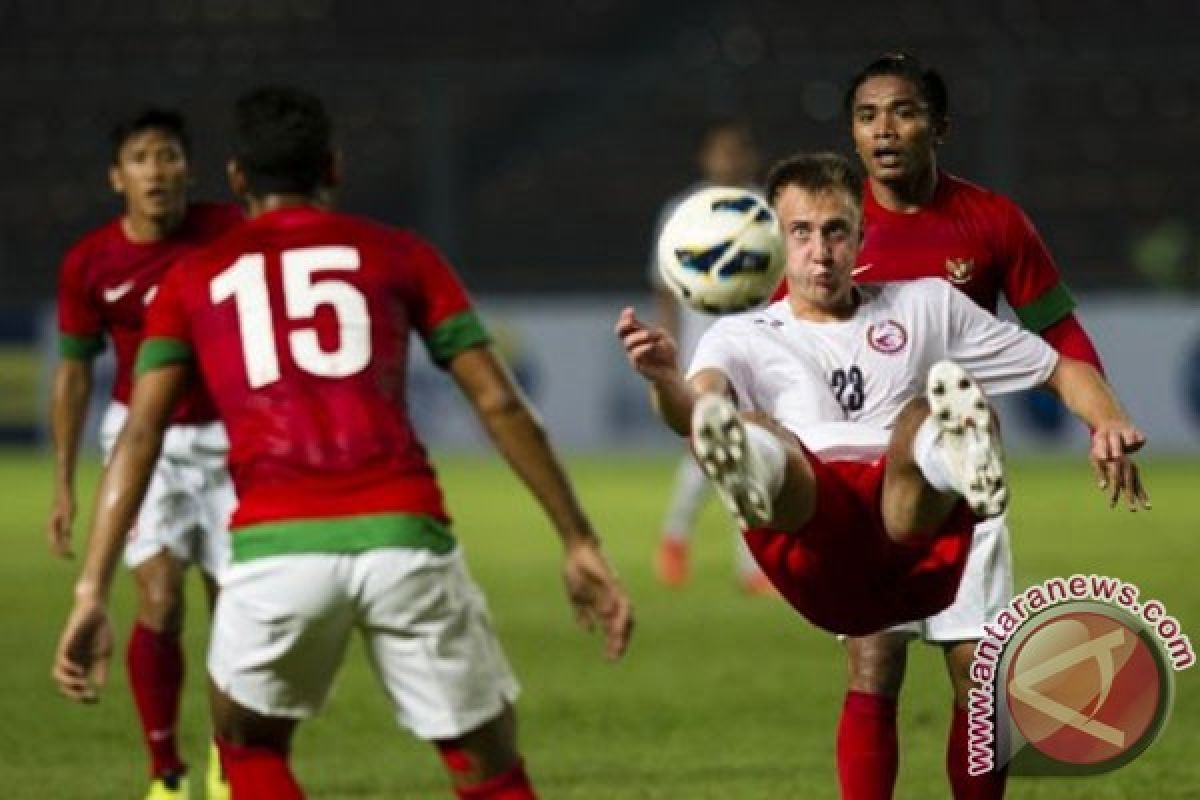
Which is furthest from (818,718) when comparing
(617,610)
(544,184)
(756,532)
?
(544,184)

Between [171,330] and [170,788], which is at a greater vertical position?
[171,330]

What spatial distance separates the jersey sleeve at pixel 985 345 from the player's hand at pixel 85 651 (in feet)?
7.53

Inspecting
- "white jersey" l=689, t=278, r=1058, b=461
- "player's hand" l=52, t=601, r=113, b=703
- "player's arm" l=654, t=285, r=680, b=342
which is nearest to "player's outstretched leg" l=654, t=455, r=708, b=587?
Result: "player's arm" l=654, t=285, r=680, b=342

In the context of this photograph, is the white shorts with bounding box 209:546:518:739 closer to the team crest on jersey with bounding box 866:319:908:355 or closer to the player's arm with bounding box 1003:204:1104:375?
the team crest on jersey with bounding box 866:319:908:355

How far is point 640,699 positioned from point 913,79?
3994 millimetres

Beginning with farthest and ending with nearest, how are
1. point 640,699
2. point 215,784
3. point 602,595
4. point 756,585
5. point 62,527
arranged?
point 756,585
point 640,699
point 62,527
point 215,784
point 602,595

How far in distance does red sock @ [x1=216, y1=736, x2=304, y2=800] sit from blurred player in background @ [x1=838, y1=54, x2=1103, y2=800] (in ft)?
5.73

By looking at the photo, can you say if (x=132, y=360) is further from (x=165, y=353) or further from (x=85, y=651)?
(x=85, y=651)

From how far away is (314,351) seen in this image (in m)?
5.32

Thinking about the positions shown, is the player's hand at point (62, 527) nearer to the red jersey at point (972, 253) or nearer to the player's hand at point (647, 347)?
the red jersey at point (972, 253)

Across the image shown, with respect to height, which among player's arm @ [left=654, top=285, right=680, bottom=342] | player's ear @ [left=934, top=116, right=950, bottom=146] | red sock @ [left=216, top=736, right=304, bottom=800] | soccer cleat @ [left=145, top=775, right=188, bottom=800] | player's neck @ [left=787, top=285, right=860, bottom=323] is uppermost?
player's ear @ [left=934, top=116, right=950, bottom=146]

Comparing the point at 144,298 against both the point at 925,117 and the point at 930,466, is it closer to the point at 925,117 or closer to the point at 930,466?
the point at 925,117

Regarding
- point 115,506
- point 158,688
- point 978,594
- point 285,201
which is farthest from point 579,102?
point 115,506

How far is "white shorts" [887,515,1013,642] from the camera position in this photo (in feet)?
22.2
